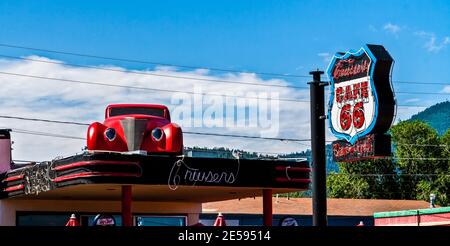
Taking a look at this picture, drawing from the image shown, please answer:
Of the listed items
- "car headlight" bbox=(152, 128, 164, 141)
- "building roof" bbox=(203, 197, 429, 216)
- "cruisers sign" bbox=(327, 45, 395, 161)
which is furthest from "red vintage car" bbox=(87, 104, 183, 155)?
"building roof" bbox=(203, 197, 429, 216)

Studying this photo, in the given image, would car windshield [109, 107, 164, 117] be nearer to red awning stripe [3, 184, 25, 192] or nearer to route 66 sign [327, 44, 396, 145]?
red awning stripe [3, 184, 25, 192]

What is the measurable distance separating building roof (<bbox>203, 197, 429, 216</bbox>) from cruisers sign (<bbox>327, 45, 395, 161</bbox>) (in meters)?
25.2

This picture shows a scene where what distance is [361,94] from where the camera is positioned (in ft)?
82.6

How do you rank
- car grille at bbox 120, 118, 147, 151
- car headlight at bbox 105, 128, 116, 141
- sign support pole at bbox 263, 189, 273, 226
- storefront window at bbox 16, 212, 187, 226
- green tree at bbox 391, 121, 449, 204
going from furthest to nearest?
1. green tree at bbox 391, 121, 449, 204
2. storefront window at bbox 16, 212, 187, 226
3. sign support pole at bbox 263, 189, 273, 226
4. car grille at bbox 120, 118, 147, 151
5. car headlight at bbox 105, 128, 116, 141

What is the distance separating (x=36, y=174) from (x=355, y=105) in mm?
11053

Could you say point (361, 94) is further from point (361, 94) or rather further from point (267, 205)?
point (267, 205)

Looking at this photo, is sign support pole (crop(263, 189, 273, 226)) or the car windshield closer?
sign support pole (crop(263, 189, 273, 226))

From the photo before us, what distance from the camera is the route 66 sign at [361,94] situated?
24500 millimetres

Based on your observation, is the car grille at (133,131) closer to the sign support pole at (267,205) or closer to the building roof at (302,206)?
the sign support pole at (267,205)

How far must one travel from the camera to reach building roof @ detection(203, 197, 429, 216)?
2081 inches

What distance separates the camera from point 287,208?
54969 mm

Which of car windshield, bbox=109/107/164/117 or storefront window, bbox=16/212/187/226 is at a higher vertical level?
car windshield, bbox=109/107/164/117

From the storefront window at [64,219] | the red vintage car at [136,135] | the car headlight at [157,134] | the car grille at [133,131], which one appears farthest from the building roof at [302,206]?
the car headlight at [157,134]
